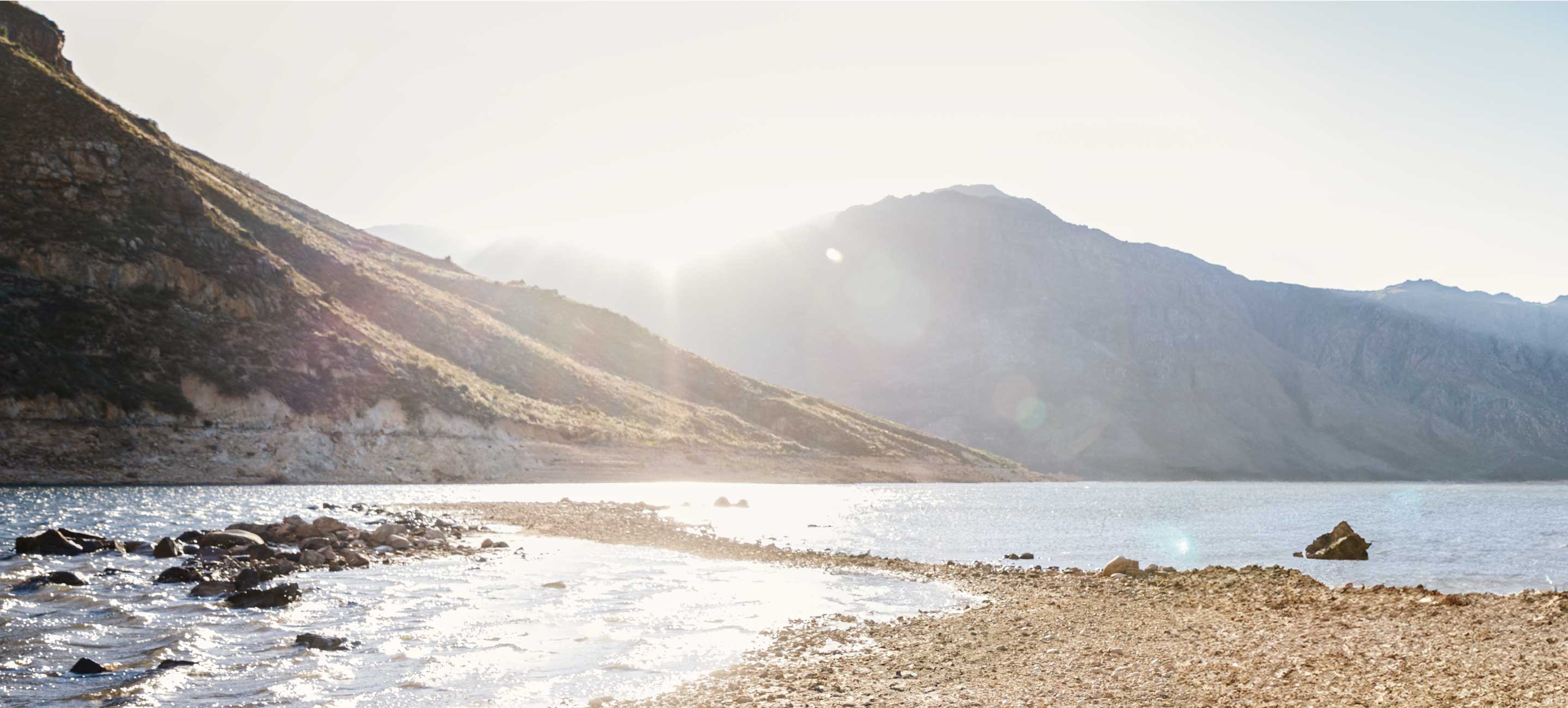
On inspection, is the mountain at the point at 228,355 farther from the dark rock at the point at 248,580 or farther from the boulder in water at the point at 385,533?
the dark rock at the point at 248,580

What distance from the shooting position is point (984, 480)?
588ft

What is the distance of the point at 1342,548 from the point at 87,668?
43.4m

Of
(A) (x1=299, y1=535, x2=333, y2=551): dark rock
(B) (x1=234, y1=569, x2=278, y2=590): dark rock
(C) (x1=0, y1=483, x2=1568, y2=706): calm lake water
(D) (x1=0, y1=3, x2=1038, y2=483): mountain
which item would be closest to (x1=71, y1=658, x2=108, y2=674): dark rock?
(C) (x1=0, y1=483, x2=1568, y2=706): calm lake water

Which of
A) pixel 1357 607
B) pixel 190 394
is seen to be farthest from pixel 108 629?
pixel 190 394

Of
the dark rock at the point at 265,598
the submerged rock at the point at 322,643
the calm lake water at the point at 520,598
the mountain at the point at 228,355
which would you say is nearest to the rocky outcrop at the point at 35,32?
the mountain at the point at 228,355

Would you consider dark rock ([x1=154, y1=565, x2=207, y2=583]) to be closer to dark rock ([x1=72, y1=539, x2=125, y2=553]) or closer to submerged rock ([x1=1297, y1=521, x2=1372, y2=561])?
dark rock ([x1=72, y1=539, x2=125, y2=553])

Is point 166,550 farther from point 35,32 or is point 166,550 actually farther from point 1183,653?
point 35,32

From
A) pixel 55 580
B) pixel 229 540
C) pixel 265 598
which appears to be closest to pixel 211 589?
pixel 265 598

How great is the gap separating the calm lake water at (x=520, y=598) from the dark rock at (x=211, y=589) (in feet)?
2.22

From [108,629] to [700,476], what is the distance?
107 metres

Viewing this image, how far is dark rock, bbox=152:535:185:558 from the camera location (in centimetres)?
2847

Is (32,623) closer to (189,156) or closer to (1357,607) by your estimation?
(1357,607)

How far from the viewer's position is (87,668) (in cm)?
1470

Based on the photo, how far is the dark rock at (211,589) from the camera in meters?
22.1
